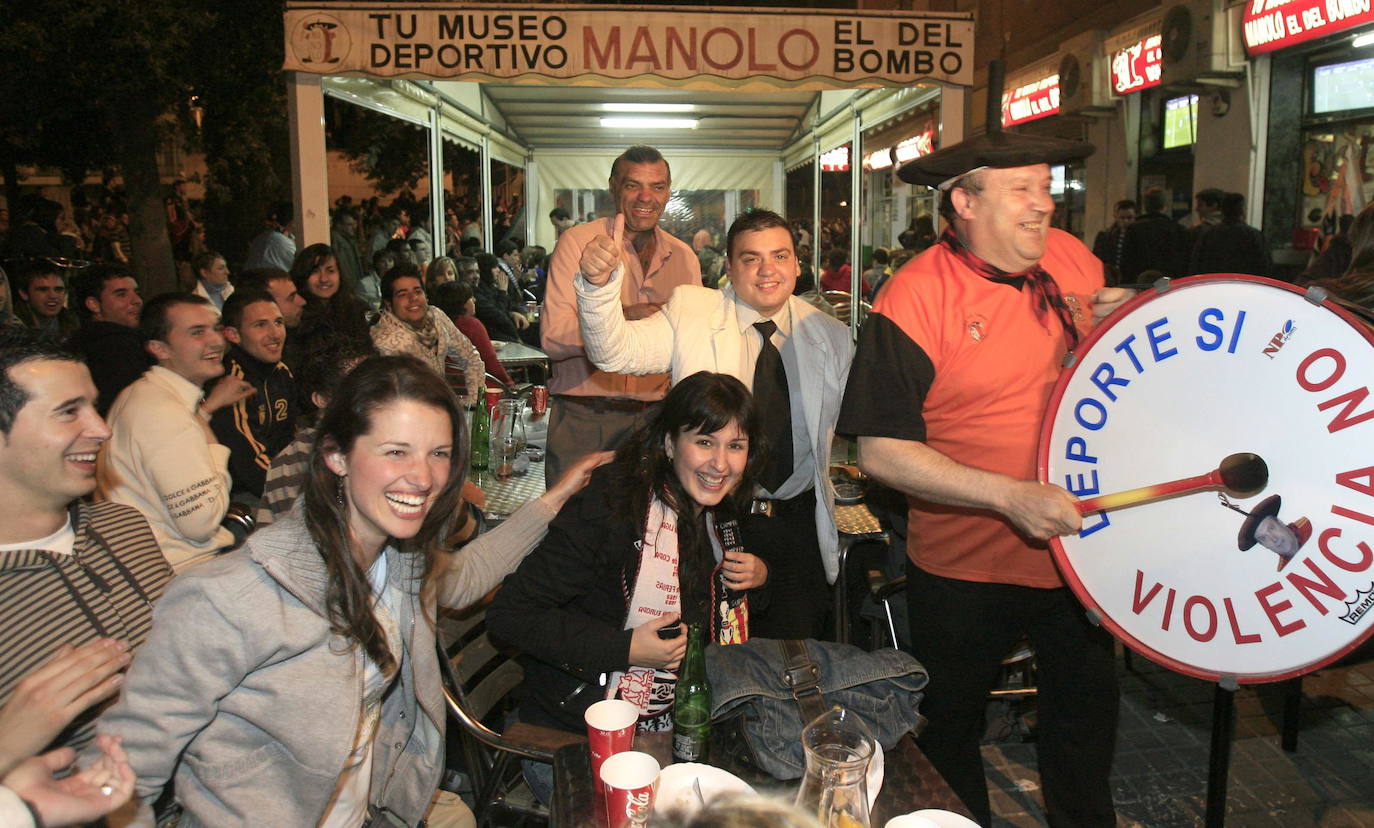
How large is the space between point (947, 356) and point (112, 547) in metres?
2.05

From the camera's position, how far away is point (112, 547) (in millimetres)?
2145

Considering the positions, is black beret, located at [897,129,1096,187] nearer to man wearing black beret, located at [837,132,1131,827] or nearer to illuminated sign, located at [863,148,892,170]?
man wearing black beret, located at [837,132,1131,827]

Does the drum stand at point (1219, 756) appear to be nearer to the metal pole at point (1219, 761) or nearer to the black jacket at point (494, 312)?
the metal pole at point (1219, 761)

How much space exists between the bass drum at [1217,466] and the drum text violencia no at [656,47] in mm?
4152

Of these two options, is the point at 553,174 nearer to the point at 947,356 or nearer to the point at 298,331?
the point at 298,331

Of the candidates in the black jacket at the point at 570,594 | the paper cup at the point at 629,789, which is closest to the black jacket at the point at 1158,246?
the black jacket at the point at 570,594

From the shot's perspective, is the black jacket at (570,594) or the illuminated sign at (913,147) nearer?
the black jacket at (570,594)

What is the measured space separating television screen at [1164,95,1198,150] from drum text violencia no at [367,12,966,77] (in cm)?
724

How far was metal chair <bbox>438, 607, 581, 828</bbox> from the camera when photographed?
7.40 feet

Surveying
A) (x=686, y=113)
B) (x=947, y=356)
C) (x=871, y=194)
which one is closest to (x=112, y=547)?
(x=947, y=356)

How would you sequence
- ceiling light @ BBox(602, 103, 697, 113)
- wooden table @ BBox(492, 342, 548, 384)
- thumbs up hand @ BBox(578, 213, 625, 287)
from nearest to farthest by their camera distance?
1. thumbs up hand @ BBox(578, 213, 625, 287)
2. wooden table @ BBox(492, 342, 548, 384)
3. ceiling light @ BBox(602, 103, 697, 113)

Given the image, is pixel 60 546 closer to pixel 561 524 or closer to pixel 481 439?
pixel 561 524

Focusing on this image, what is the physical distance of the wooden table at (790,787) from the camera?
1720 millimetres

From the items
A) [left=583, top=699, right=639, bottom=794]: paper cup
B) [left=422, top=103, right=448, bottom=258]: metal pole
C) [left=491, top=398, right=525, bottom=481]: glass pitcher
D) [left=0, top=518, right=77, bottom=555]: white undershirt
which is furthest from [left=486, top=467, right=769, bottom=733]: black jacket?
[left=422, top=103, right=448, bottom=258]: metal pole
